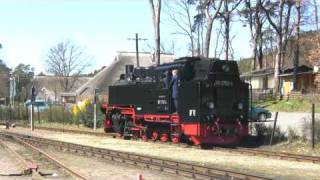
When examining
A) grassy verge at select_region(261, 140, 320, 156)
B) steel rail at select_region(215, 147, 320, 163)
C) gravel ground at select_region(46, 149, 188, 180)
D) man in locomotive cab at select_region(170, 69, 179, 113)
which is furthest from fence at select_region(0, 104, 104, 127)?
gravel ground at select_region(46, 149, 188, 180)

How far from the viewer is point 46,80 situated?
16275 cm

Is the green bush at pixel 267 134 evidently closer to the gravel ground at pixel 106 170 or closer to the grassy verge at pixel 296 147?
the grassy verge at pixel 296 147

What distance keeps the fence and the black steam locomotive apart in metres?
15.9

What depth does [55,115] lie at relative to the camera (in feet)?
178

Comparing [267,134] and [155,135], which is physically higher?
[267,134]

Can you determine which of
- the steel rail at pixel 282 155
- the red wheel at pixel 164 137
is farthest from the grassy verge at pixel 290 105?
the steel rail at pixel 282 155

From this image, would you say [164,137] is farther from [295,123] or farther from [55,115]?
[55,115]

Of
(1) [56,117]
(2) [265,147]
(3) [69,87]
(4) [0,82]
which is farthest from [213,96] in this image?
(3) [69,87]

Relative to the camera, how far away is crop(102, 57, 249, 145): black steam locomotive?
75.2 ft

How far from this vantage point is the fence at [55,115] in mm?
43750

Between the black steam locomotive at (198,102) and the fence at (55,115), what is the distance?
52.2 ft

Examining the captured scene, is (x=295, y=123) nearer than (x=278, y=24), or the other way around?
(x=295, y=123)

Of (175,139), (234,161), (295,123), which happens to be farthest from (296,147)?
(295,123)

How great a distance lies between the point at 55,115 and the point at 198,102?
33.3m
